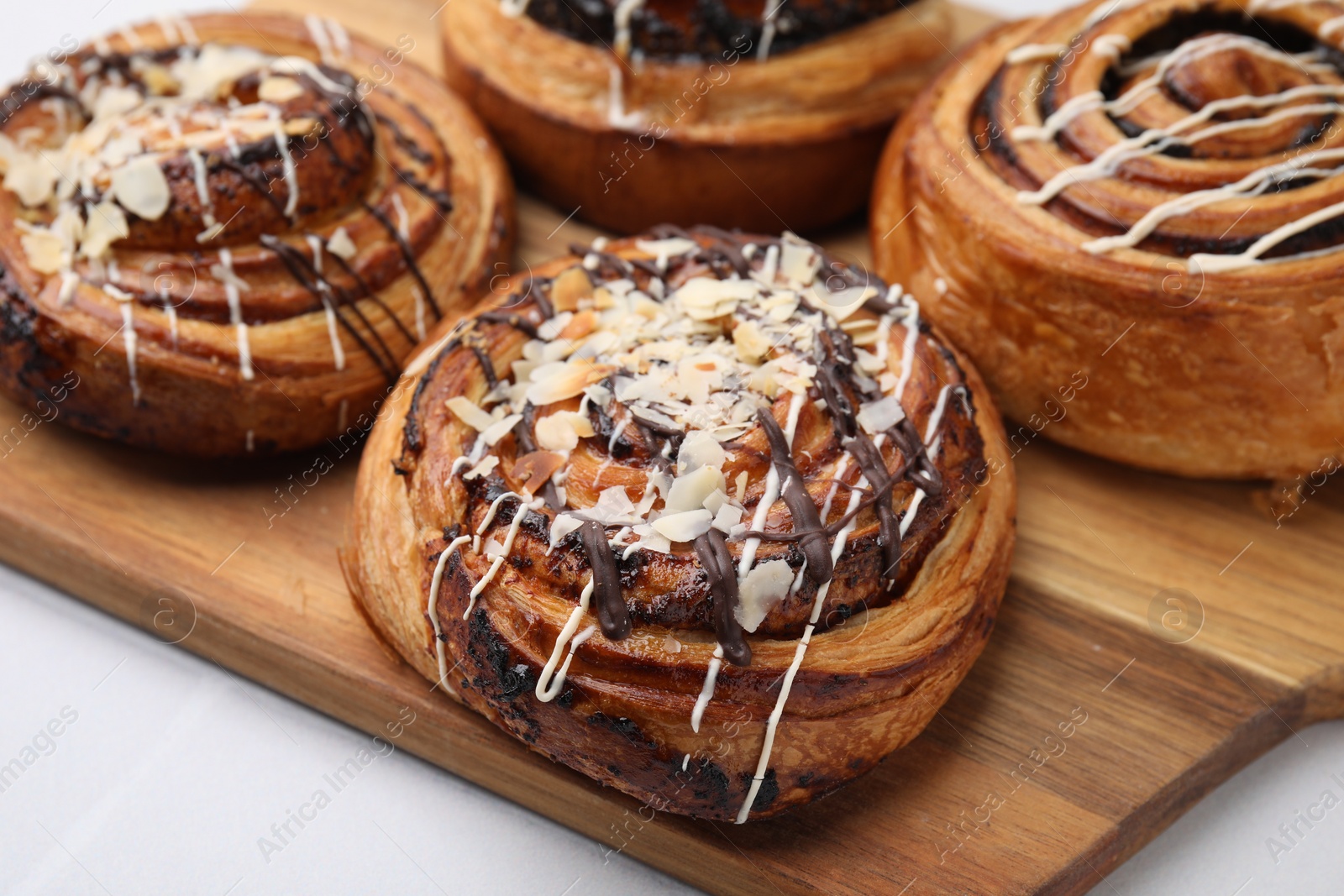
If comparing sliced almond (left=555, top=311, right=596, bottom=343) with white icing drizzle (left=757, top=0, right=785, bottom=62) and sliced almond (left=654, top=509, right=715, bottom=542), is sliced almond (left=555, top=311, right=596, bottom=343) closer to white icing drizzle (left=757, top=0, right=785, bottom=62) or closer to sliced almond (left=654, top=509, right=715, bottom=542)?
sliced almond (left=654, top=509, right=715, bottom=542)

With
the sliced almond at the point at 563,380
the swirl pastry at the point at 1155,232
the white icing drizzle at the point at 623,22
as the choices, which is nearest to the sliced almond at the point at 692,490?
the sliced almond at the point at 563,380

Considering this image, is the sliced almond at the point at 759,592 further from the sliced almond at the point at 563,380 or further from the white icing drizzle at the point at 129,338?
the white icing drizzle at the point at 129,338

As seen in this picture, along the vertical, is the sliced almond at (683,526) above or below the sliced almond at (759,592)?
above

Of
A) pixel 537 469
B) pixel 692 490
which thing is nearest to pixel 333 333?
pixel 537 469

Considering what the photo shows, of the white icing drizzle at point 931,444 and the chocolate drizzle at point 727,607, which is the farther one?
the white icing drizzle at point 931,444

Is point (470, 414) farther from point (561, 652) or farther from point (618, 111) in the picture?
point (618, 111)

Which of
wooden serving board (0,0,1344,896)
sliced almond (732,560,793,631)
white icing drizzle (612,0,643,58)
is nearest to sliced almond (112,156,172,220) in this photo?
wooden serving board (0,0,1344,896)
